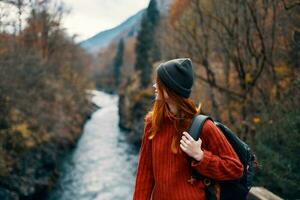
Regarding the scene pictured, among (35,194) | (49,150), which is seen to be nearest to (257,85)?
(35,194)

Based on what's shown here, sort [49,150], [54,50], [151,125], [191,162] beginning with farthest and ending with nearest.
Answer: [54,50], [49,150], [151,125], [191,162]

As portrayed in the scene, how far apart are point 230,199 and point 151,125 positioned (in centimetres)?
74

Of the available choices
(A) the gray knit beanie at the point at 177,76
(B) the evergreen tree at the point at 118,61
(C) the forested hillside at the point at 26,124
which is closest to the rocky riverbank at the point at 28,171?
(C) the forested hillside at the point at 26,124

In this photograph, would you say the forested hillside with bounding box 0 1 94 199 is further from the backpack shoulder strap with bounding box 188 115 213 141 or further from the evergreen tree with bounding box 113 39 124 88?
the evergreen tree with bounding box 113 39 124 88

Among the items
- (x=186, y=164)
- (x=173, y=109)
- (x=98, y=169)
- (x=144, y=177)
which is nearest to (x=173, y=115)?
(x=173, y=109)

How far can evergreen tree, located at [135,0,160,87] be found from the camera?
50.4 meters

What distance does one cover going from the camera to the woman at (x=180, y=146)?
2898 millimetres

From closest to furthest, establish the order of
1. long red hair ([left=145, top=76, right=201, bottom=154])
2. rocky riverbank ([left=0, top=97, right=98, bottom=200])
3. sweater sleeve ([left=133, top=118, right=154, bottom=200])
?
long red hair ([left=145, top=76, right=201, bottom=154]) < sweater sleeve ([left=133, top=118, right=154, bottom=200]) < rocky riverbank ([left=0, top=97, right=98, bottom=200])

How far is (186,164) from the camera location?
3004 millimetres

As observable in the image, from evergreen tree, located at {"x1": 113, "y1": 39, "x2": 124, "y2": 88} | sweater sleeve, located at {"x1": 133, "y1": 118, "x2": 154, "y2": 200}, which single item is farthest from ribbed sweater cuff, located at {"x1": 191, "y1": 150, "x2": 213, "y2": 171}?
evergreen tree, located at {"x1": 113, "y1": 39, "x2": 124, "y2": 88}

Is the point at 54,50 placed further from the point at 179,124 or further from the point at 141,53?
the point at 179,124

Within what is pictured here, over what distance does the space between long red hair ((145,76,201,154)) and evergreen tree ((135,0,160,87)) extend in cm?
4515

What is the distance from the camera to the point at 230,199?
118 inches

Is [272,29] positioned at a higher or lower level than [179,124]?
higher
